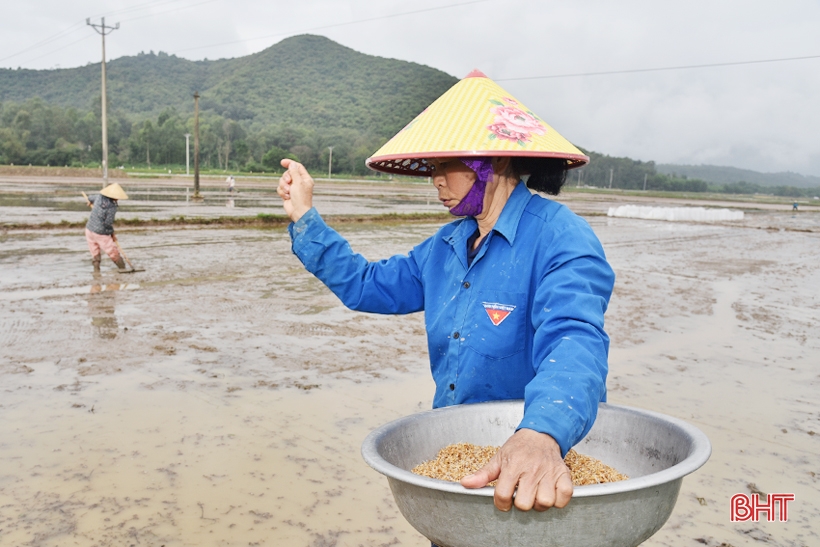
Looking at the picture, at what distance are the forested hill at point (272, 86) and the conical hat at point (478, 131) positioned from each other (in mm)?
131490

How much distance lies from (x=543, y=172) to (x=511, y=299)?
442 mm

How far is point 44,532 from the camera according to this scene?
9.12 ft

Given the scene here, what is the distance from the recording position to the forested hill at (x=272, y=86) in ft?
483

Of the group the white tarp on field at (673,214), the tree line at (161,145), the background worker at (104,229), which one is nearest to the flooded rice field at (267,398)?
the background worker at (104,229)

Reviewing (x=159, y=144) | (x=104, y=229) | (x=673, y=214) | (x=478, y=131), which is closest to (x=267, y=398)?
(x=478, y=131)

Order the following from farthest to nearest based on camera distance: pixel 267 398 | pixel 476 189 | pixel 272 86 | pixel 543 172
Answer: pixel 272 86 < pixel 267 398 < pixel 543 172 < pixel 476 189

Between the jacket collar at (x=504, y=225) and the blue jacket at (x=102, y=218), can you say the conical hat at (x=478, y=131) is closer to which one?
the jacket collar at (x=504, y=225)

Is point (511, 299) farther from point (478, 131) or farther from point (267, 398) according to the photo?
point (267, 398)

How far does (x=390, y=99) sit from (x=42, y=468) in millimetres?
154455

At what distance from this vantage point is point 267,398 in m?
4.56

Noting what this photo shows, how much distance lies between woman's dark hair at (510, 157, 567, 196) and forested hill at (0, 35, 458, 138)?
131447mm

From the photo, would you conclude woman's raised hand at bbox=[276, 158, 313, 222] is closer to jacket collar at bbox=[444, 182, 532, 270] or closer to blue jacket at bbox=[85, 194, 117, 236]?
jacket collar at bbox=[444, 182, 532, 270]

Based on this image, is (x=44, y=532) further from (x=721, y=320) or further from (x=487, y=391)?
(x=721, y=320)

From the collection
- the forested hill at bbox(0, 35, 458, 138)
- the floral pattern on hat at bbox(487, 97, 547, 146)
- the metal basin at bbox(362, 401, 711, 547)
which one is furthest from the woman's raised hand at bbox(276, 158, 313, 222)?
the forested hill at bbox(0, 35, 458, 138)
